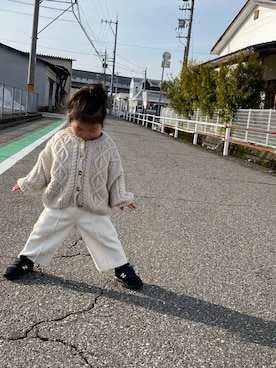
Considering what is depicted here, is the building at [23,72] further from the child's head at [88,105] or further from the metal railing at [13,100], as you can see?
the child's head at [88,105]

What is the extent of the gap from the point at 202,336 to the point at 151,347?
0.32 meters

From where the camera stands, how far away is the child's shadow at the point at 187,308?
2.44 metres

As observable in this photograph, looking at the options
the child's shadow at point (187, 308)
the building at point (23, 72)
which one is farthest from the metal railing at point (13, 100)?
the child's shadow at point (187, 308)

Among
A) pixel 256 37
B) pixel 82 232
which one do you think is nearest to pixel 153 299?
pixel 82 232

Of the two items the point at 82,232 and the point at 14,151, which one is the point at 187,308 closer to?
the point at 82,232

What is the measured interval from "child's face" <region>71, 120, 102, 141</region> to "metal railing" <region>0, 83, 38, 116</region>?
14837 millimetres

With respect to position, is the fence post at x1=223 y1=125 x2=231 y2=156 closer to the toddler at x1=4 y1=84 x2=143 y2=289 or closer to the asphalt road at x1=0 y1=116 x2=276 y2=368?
the asphalt road at x1=0 y1=116 x2=276 y2=368

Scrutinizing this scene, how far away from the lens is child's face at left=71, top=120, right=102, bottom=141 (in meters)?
2.71

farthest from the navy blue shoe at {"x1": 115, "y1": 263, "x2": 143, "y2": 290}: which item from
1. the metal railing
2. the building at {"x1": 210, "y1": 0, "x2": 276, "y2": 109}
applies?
the metal railing

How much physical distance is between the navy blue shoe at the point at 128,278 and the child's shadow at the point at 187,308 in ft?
0.15

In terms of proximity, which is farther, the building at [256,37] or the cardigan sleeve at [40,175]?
the building at [256,37]

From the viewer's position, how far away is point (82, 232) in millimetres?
2873

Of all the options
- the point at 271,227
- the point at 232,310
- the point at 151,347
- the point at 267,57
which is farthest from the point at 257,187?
the point at 267,57

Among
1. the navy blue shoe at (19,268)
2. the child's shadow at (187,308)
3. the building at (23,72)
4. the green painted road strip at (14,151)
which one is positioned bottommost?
the child's shadow at (187,308)
